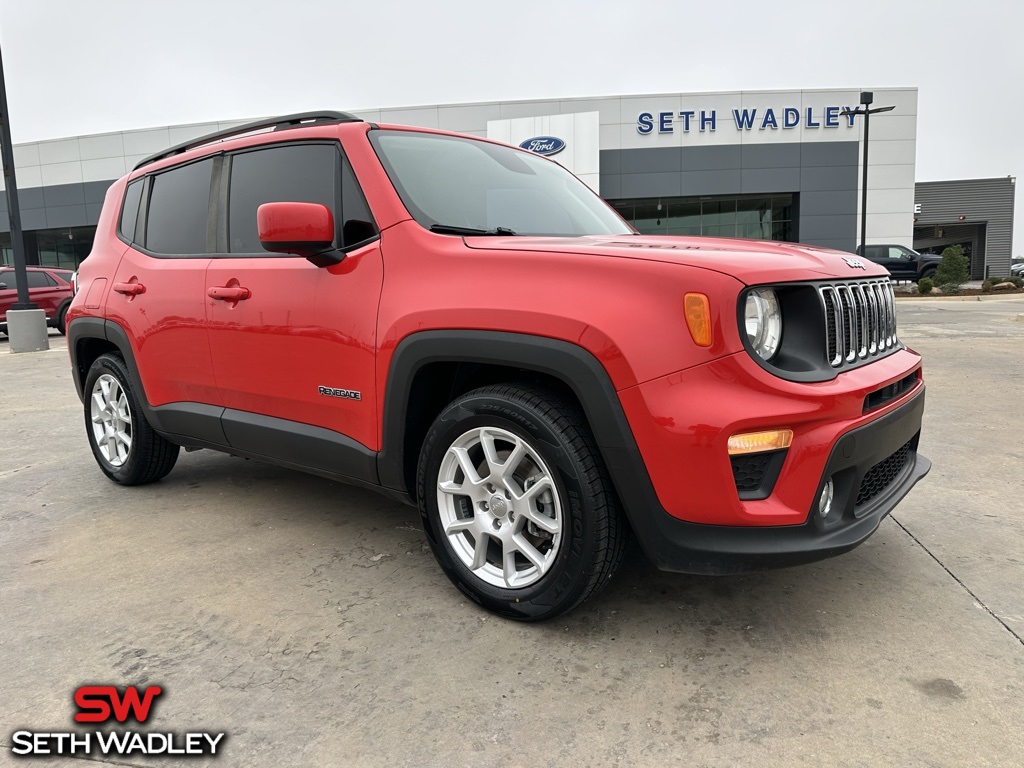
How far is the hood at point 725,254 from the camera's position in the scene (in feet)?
6.84

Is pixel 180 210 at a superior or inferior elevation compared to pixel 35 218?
inferior

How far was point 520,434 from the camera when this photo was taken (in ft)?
7.43

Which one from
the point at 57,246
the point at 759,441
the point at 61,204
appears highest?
the point at 61,204

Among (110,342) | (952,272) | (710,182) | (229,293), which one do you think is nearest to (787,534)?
(229,293)

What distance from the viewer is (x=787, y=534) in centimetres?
203

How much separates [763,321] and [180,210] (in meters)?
2.92

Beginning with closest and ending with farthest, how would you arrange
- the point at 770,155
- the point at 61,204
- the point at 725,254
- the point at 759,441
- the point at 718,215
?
the point at 759,441 < the point at 725,254 < the point at 770,155 < the point at 718,215 < the point at 61,204

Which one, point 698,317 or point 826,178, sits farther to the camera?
point 826,178

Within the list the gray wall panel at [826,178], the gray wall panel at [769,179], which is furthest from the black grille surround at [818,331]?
the gray wall panel at [826,178]

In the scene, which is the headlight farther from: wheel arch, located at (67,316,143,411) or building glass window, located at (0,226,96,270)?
building glass window, located at (0,226,96,270)

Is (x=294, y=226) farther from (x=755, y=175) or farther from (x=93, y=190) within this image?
(x=93, y=190)

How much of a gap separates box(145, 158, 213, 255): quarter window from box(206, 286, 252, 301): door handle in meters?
0.34

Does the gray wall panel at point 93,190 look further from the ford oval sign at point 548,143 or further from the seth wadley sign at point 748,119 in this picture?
the seth wadley sign at point 748,119

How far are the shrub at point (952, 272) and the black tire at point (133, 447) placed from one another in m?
25.3
